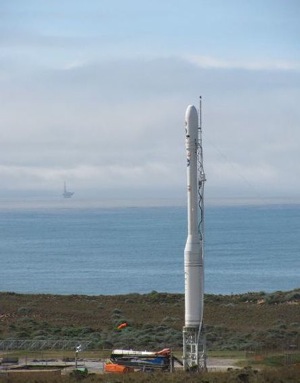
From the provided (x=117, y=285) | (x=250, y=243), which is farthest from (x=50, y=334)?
(x=250, y=243)

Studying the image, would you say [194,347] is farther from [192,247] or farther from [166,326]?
[166,326]

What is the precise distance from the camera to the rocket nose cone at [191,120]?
32062 mm

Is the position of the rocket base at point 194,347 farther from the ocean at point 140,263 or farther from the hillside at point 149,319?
the ocean at point 140,263

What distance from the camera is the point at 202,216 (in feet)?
104

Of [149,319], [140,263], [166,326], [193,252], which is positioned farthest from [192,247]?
[140,263]

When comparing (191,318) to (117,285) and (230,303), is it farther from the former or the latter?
(117,285)

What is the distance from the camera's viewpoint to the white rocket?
31.4 m

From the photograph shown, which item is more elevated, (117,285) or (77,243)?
(77,243)

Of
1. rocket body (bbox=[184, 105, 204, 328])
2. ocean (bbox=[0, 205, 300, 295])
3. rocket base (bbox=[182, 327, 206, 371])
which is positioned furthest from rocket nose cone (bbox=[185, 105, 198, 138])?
ocean (bbox=[0, 205, 300, 295])

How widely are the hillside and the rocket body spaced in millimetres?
6131

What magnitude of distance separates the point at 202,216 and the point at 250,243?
371 ft

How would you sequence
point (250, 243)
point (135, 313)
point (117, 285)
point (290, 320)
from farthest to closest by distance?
1. point (250, 243)
2. point (117, 285)
3. point (135, 313)
4. point (290, 320)

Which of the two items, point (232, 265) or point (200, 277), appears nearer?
point (200, 277)

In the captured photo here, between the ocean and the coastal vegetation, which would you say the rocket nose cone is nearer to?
the coastal vegetation
